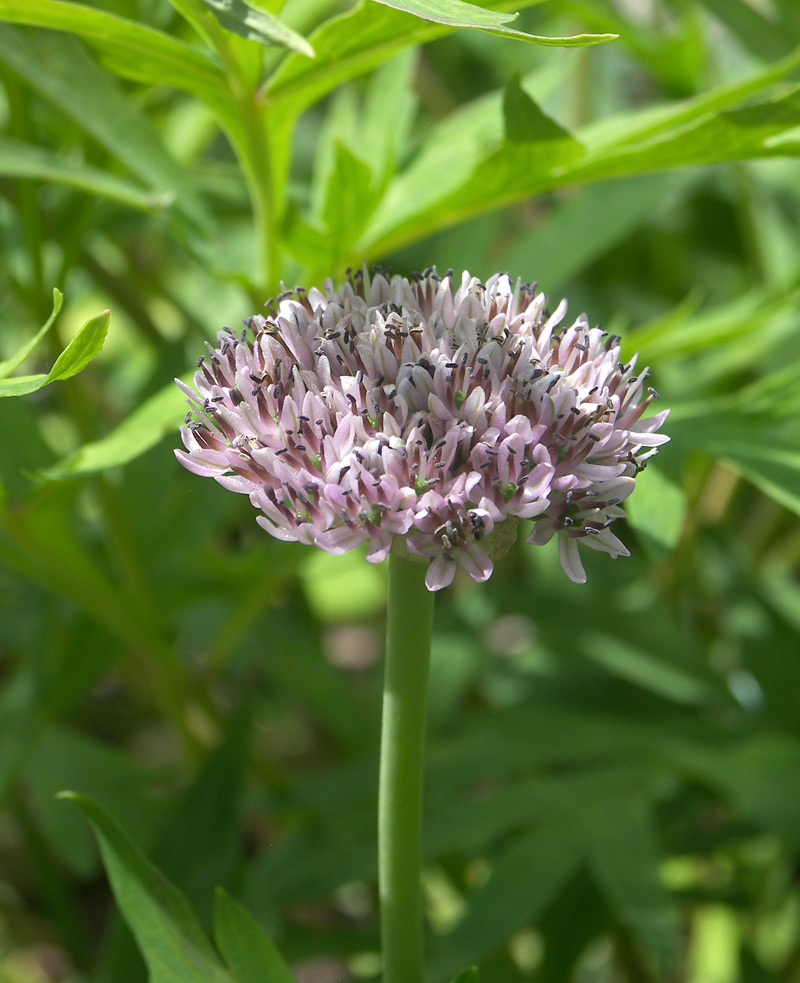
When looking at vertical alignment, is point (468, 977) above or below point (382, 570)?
above

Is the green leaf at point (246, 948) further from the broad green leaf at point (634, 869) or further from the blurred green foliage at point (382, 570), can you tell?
the broad green leaf at point (634, 869)

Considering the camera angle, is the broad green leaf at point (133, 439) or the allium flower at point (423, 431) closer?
the allium flower at point (423, 431)

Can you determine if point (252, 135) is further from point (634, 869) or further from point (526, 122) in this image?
point (634, 869)

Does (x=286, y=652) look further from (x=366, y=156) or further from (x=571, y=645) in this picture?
(x=366, y=156)

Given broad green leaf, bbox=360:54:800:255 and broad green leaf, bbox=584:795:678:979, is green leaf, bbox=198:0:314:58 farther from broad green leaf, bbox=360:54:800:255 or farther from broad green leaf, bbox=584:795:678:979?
broad green leaf, bbox=584:795:678:979

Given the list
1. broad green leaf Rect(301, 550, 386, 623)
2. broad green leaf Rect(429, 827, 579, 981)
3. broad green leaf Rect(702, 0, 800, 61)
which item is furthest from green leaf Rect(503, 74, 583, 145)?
broad green leaf Rect(301, 550, 386, 623)

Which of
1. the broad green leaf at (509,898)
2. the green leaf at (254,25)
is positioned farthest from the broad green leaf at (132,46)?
the broad green leaf at (509,898)

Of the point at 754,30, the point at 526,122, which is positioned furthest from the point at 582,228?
the point at 526,122
